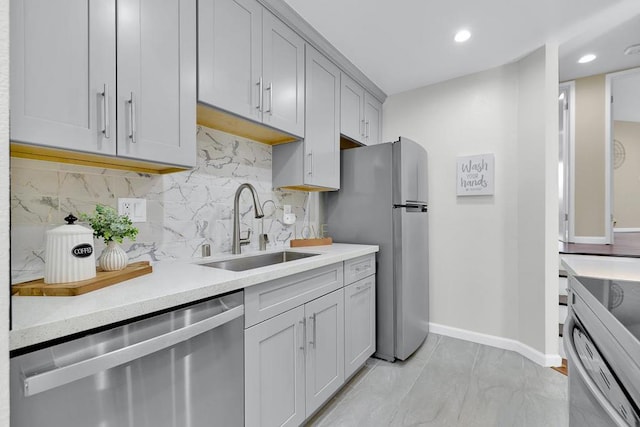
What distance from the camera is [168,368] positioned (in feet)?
3.13

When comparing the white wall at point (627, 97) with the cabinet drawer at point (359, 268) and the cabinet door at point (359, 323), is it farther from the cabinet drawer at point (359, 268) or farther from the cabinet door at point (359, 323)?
the cabinet door at point (359, 323)

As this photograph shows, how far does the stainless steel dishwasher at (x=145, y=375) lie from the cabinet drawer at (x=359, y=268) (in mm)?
918

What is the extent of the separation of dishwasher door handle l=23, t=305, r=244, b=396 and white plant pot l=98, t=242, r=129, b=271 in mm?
433

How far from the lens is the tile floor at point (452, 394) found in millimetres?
1674

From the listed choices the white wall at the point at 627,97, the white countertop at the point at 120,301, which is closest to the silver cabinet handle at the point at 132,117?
the white countertop at the point at 120,301

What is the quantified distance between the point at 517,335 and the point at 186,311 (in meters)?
2.72

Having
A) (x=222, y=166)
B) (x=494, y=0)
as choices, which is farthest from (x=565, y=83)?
(x=222, y=166)

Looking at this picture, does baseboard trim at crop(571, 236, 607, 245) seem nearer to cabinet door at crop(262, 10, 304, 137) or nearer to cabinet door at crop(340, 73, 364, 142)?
cabinet door at crop(340, 73, 364, 142)

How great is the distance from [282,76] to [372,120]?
1.38 metres

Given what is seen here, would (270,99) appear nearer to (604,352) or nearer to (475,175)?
(604,352)

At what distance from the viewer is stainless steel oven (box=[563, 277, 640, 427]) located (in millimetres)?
481

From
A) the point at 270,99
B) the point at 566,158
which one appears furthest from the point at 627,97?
the point at 270,99

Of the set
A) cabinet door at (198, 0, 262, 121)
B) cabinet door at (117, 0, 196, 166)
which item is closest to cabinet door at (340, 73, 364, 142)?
cabinet door at (198, 0, 262, 121)

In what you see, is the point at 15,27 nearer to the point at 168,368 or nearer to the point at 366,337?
the point at 168,368
